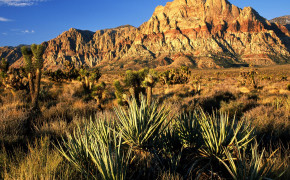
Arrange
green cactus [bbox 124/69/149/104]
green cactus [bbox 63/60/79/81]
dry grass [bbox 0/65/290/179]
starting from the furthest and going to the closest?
green cactus [bbox 63/60/79/81] < green cactus [bbox 124/69/149/104] < dry grass [bbox 0/65/290/179]

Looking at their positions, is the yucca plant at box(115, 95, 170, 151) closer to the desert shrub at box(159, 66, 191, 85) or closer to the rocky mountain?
the desert shrub at box(159, 66, 191, 85)

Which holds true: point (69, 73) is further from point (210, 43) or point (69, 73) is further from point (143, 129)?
point (210, 43)

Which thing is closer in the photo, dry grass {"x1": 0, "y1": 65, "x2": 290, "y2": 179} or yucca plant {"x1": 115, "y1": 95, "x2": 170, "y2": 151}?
yucca plant {"x1": 115, "y1": 95, "x2": 170, "y2": 151}

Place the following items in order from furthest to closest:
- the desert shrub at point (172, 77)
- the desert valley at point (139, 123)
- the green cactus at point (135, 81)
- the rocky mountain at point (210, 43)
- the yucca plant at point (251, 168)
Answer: the rocky mountain at point (210, 43)
the desert shrub at point (172, 77)
the green cactus at point (135, 81)
the desert valley at point (139, 123)
the yucca plant at point (251, 168)

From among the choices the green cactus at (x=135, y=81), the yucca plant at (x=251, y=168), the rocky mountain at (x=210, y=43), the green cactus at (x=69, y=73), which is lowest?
the yucca plant at (x=251, y=168)

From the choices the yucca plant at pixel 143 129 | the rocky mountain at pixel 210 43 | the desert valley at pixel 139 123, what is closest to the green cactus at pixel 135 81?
the desert valley at pixel 139 123

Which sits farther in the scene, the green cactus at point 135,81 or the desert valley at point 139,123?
the green cactus at point 135,81

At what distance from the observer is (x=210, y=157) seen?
1.76 meters

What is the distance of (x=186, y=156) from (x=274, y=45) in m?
183

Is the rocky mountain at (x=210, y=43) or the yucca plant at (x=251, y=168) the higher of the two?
the rocky mountain at (x=210, y=43)

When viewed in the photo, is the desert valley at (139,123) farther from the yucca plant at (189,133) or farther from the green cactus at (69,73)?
the green cactus at (69,73)

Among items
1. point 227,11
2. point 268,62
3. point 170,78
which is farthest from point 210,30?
point 170,78

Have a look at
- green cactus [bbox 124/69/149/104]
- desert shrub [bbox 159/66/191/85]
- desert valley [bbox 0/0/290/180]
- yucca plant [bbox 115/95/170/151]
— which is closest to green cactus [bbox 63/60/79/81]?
desert valley [bbox 0/0/290/180]

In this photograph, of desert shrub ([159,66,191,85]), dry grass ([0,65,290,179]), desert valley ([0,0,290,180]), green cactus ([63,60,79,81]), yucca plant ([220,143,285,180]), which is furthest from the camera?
green cactus ([63,60,79,81])
